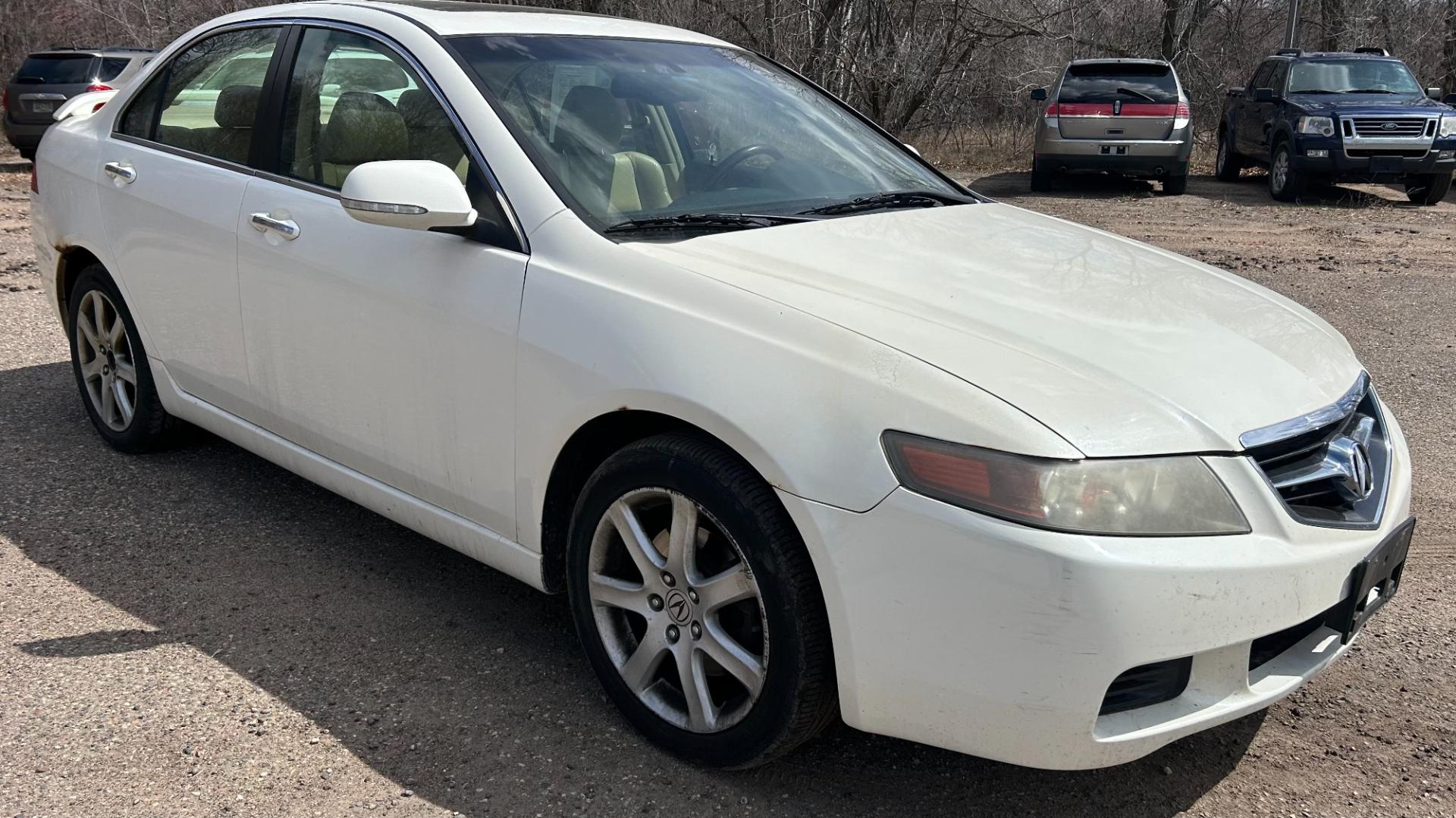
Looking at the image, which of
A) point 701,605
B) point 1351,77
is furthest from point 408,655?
point 1351,77

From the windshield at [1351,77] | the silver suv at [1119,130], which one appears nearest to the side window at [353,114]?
the silver suv at [1119,130]

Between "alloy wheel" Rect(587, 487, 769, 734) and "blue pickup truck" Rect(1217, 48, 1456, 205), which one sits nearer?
"alloy wheel" Rect(587, 487, 769, 734)

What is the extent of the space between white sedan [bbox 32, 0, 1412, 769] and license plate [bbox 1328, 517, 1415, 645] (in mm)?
13

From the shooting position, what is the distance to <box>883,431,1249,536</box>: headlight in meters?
2.27

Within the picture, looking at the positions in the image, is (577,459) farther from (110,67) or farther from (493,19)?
(110,67)

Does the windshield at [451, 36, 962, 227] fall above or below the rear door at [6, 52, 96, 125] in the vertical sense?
above

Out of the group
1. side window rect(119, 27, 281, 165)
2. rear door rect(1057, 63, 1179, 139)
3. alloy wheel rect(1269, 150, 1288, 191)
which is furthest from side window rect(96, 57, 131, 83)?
alloy wheel rect(1269, 150, 1288, 191)

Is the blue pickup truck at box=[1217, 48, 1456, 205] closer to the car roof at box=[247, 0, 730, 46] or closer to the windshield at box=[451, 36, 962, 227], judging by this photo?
the windshield at box=[451, 36, 962, 227]

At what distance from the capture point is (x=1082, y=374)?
247 cm

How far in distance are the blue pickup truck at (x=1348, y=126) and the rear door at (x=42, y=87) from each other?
15210mm

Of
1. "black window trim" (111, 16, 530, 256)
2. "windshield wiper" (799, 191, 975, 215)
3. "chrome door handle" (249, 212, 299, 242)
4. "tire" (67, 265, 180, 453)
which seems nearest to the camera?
"black window trim" (111, 16, 530, 256)

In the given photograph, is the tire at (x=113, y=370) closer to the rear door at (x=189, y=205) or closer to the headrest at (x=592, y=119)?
the rear door at (x=189, y=205)

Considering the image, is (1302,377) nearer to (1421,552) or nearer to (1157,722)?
(1157,722)

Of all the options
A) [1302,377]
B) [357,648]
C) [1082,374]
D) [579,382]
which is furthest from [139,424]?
[1302,377]
